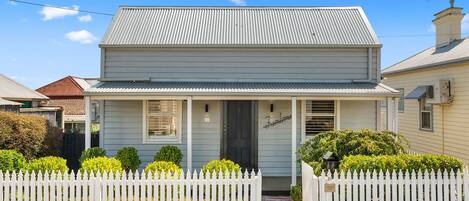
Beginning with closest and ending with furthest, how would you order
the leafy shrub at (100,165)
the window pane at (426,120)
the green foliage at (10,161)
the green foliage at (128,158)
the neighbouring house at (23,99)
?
1. the leafy shrub at (100,165)
2. the green foliage at (10,161)
3. the green foliage at (128,158)
4. the window pane at (426,120)
5. the neighbouring house at (23,99)

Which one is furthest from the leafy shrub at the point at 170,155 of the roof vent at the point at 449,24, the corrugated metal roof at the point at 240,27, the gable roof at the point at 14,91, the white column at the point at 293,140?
the gable roof at the point at 14,91

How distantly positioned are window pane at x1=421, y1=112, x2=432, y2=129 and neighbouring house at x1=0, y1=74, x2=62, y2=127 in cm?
1783

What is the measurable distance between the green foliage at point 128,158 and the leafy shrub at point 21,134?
2680 millimetres

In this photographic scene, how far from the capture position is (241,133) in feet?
36.4

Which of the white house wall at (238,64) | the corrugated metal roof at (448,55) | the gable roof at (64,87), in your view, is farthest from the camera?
the gable roof at (64,87)

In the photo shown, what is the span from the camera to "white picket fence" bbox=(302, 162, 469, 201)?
659 cm

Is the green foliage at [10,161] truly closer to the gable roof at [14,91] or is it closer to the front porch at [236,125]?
the front porch at [236,125]

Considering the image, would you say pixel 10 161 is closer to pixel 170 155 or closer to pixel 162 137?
pixel 170 155

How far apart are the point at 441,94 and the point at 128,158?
394 inches

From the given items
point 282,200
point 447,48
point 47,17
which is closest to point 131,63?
point 282,200

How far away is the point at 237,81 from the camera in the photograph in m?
11.3

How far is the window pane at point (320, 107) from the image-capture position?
1110cm

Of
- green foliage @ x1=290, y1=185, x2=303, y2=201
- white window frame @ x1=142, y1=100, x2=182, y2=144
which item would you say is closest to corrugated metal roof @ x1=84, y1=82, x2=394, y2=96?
white window frame @ x1=142, y1=100, x2=182, y2=144

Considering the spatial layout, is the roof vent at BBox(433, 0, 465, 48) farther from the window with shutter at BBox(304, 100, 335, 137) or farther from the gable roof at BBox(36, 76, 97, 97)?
the gable roof at BBox(36, 76, 97, 97)
